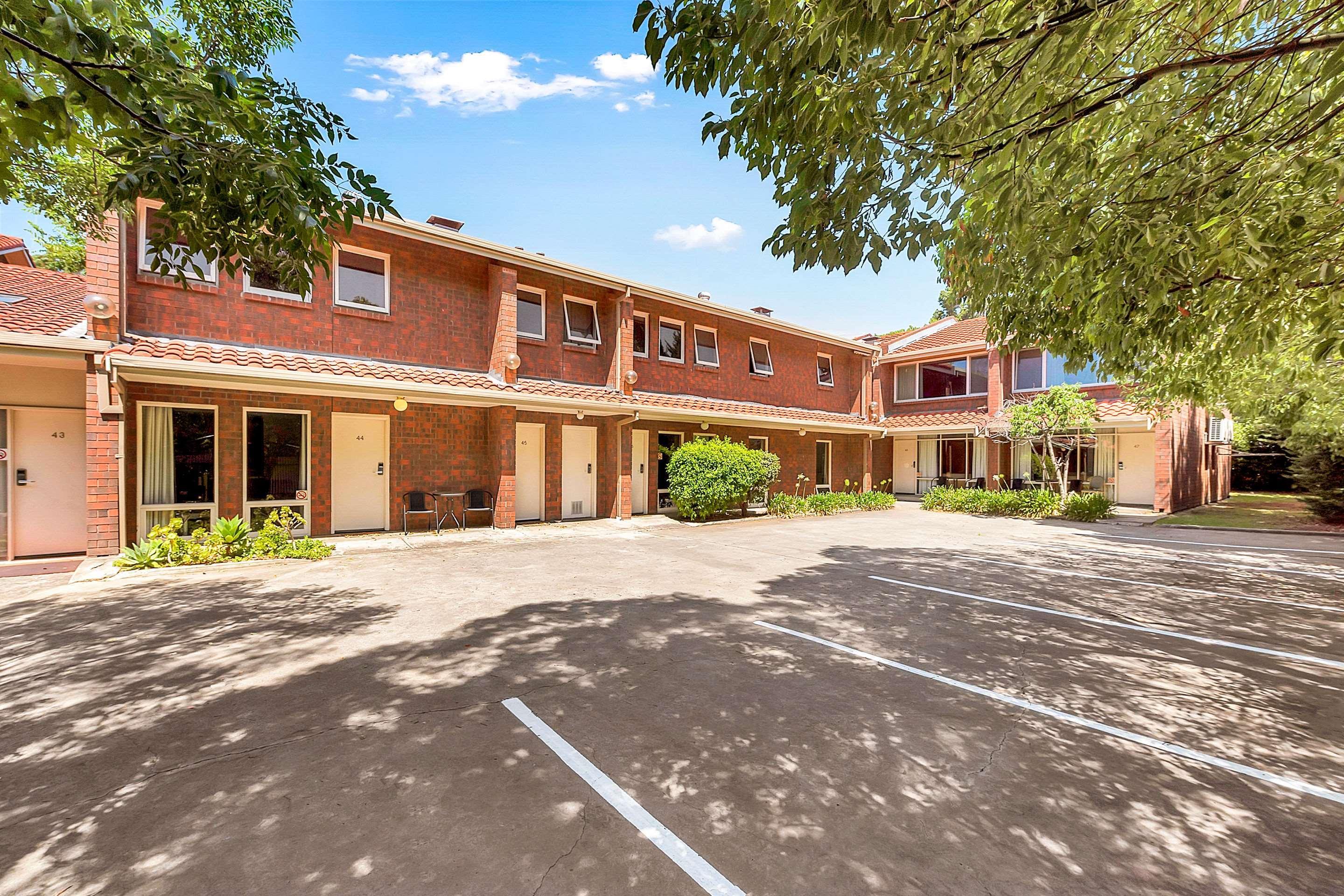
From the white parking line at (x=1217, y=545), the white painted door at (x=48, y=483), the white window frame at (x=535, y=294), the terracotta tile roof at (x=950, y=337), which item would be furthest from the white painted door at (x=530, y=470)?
the terracotta tile roof at (x=950, y=337)

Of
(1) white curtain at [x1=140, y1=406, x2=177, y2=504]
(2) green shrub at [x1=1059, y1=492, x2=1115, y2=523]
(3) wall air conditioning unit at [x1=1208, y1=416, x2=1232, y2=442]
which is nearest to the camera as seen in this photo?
(1) white curtain at [x1=140, y1=406, x2=177, y2=504]

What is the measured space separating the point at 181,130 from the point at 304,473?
8728mm

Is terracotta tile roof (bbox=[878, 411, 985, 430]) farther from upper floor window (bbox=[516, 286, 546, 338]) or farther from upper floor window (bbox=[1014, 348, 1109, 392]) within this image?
upper floor window (bbox=[516, 286, 546, 338])

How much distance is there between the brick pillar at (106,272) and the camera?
26.4 feet

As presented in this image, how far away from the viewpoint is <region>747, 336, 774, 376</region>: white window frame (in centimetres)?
1820

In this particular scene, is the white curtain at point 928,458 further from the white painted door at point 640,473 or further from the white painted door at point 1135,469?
the white painted door at point 640,473

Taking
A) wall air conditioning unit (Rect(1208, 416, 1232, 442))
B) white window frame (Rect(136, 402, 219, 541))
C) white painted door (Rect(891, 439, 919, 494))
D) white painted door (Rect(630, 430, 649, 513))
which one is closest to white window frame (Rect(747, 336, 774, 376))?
white painted door (Rect(630, 430, 649, 513))

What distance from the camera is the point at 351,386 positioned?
9.58 meters

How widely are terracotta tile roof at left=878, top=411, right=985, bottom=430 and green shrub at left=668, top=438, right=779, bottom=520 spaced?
31.4 ft

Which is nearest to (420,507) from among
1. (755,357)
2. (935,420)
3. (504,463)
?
(504,463)

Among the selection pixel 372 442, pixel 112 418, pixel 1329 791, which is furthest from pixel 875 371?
pixel 112 418

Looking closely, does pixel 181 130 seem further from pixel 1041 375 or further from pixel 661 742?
pixel 1041 375

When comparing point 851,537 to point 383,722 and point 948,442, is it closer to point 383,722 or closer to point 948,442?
point 383,722

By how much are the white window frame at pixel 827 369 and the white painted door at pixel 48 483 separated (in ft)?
63.4
